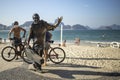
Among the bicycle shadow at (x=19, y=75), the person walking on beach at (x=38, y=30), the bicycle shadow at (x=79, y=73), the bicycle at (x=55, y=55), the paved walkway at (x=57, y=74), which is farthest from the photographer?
the bicycle at (x=55, y=55)

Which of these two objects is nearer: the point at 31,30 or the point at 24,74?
the point at 24,74

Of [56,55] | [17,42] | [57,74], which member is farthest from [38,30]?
[17,42]

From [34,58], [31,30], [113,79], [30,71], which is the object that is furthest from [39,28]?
[113,79]

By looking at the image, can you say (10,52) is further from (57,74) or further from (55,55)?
(57,74)

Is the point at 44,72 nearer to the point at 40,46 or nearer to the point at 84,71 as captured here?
the point at 40,46

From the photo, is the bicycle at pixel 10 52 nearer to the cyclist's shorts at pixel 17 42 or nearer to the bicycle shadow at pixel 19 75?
the cyclist's shorts at pixel 17 42

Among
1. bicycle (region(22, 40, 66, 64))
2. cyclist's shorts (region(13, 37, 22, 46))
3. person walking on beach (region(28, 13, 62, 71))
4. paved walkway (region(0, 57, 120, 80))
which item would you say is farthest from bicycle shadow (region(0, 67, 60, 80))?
cyclist's shorts (region(13, 37, 22, 46))

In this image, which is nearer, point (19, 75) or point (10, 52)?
point (19, 75)

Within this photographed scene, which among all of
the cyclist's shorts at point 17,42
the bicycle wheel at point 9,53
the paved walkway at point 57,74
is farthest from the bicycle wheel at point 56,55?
the bicycle wheel at point 9,53

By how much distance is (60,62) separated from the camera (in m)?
9.76

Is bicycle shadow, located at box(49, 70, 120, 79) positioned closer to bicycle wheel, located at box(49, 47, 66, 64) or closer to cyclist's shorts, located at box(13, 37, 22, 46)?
bicycle wheel, located at box(49, 47, 66, 64)

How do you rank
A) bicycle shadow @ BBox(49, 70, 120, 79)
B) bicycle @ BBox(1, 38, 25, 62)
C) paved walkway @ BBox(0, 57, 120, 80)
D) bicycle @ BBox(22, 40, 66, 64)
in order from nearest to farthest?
paved walkway @ BBox(0, 57, 120, 80)
bicycle shadow @ BBox(49, 70, 120, 79)
bicycle @ BBox(22, 40, 66, 64)
bicycle @ BBox(1, 38, 25, 62)

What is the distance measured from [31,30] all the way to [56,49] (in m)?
2.07

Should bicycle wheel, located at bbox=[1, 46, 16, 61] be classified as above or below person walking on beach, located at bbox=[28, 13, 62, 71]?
below
